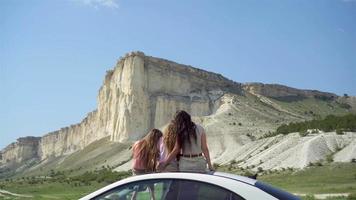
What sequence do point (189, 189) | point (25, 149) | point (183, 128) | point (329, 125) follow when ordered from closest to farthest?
point (189, 189) → point (183, 128) → point (329, 125) → point (25, 149)

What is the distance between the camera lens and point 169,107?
111m

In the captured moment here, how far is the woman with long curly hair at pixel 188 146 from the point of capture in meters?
7.05

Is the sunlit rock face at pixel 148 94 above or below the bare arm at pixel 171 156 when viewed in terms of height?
above

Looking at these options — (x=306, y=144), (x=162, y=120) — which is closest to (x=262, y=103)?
(x=162, y=120)

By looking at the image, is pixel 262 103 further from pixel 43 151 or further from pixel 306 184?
pixel 306 184

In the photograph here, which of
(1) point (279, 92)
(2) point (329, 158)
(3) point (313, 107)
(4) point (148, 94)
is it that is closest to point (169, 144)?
(2) point (329, 158)

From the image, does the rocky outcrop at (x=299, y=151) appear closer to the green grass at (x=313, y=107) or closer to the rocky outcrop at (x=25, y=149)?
the green grass at (x=313, y=107)

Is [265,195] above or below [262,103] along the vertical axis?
below

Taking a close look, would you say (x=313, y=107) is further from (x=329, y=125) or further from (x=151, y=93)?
(x=329, y=125)

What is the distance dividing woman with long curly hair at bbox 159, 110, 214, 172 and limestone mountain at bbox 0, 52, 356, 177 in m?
78.4

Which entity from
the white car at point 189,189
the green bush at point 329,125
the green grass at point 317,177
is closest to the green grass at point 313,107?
the green bush at point 329,125

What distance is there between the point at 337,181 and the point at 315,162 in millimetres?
10873

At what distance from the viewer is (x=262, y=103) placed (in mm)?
122625

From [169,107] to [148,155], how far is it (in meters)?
103
